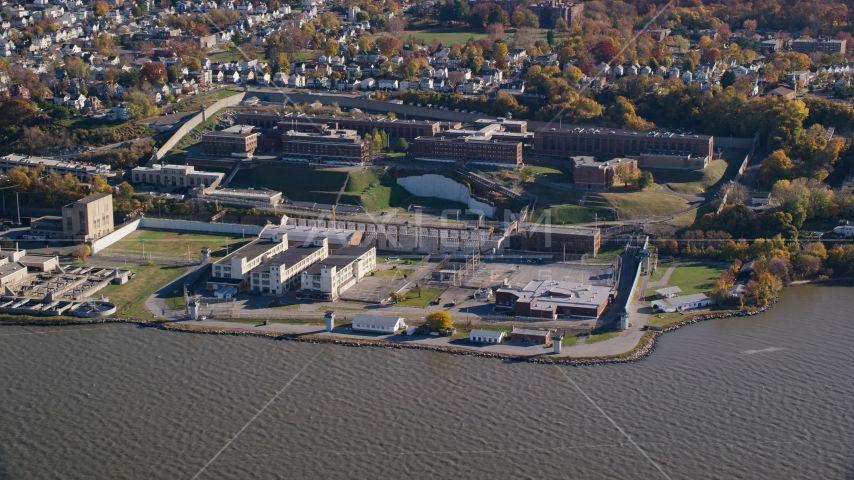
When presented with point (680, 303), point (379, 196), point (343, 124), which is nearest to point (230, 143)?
point (343, 124)

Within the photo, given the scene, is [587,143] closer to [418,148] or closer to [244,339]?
[418,148]

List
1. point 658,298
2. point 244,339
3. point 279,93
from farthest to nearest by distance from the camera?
point 279,93
point 658,298
point 244,339

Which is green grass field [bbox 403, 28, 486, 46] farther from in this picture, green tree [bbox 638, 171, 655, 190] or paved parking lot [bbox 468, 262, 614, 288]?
paved parking lot [bbox 468, 262, 614, 288]

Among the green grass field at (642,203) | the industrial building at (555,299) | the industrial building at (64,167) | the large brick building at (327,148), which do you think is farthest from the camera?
the large brick building at (327,148)

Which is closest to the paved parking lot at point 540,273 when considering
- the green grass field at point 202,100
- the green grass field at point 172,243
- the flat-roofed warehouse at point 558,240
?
the flat-roofed warehouse at point 558,240

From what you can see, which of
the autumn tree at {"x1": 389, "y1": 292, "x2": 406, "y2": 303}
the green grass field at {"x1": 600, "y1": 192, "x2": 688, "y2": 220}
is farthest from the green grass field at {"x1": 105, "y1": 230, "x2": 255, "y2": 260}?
the green grass field at {"x1": 600, "y1": 192, "x2": 688, "y2": 220}

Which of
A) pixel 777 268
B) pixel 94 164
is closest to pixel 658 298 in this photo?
pixel 777 268

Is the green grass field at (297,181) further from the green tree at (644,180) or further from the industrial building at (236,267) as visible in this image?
the green tree at (644,180)

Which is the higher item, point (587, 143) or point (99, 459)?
point (587, 143)
